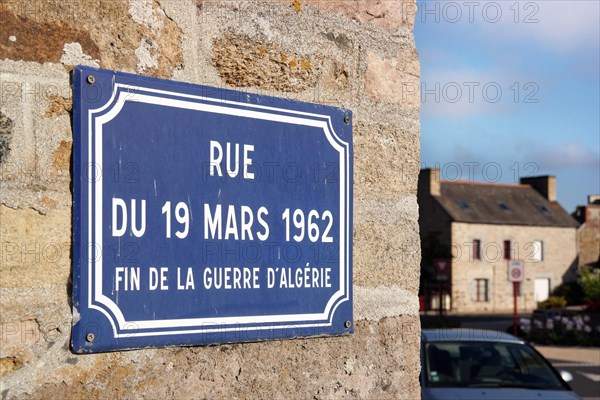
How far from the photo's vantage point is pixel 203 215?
201 centimetres

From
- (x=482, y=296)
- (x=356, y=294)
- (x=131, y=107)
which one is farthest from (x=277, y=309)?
(x=482, y=296)

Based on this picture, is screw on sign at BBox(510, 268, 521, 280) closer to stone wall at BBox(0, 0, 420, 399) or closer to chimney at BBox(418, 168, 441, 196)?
stone wall at BBox(0, 0, 420, 399)

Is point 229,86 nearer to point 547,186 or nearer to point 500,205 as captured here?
point 500,205

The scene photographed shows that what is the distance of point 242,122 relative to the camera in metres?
2.12

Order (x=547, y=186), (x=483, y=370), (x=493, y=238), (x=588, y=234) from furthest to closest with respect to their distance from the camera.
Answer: (x=547, y=186) → (x=588, y=234) → (x=493, y=238) → (x=483, y=370)

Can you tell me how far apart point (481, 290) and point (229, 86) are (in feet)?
166

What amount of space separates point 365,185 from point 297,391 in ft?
1.81

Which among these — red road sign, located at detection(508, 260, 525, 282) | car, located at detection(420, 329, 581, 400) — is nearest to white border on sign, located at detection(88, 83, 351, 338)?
car, located at detection(420, 329, 581, 400)

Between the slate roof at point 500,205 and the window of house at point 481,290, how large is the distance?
3360mm

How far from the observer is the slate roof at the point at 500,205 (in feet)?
170

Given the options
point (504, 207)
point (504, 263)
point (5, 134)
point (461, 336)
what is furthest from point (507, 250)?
point (5, 134)

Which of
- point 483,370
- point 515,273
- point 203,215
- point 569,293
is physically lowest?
point 569,293

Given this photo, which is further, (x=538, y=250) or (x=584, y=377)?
(x=538, y=250)

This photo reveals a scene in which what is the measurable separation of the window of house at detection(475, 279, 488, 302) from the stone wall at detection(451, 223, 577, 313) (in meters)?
0.24
